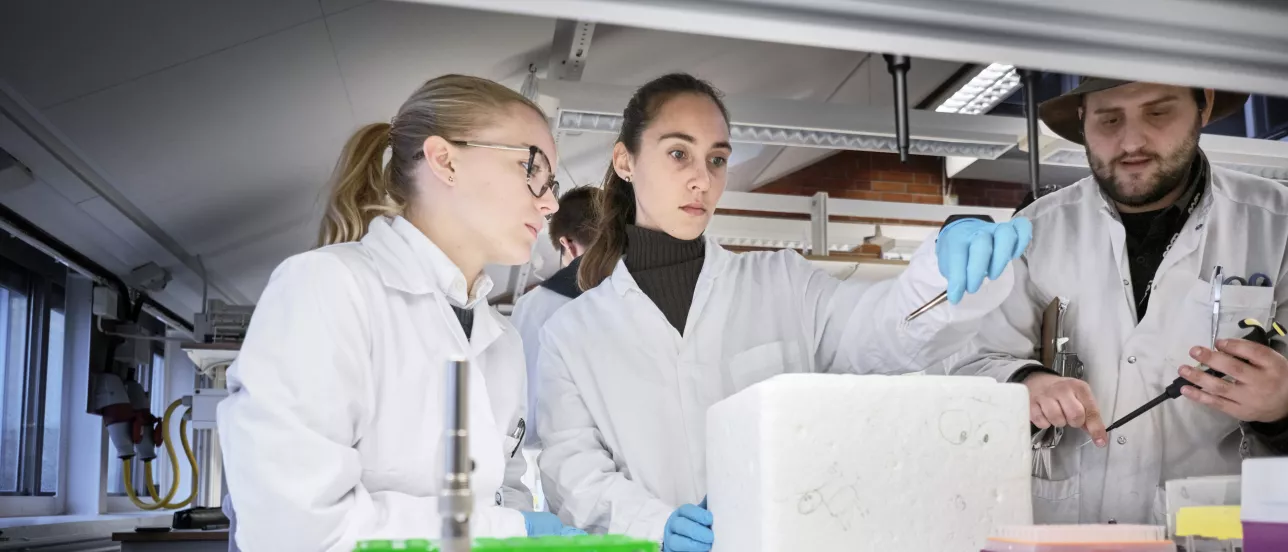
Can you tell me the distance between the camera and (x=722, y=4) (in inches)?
34.6

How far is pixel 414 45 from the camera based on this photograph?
3217 mm

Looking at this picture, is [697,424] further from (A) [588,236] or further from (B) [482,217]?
(A) [588,236]

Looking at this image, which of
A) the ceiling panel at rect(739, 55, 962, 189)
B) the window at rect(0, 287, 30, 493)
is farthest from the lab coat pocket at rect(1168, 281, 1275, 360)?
the window at rect(0, 287, 30, 493)

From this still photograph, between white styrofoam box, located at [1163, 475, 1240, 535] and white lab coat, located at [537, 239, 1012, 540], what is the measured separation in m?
0.35

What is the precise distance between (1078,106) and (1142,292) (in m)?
0.49

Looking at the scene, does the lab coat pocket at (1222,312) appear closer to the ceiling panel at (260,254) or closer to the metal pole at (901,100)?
the metal pole at (901,100)

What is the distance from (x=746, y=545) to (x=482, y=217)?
2.18 ft

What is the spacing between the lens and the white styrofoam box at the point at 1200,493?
1.21 metres

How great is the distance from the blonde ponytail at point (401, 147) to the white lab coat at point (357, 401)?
81 millimetres

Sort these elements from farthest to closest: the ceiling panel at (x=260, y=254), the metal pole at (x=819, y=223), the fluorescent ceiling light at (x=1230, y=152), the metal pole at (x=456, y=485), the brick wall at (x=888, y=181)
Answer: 1. the brick wall at (x=888, y=181)
2. the ceiling panel at (x=260, y=254)
3. the metal pole at (x=819, y=223)
4. the fluorescent ceiling light at (x=1230, y=152)
5. the metal pole at (x=456, y=485)

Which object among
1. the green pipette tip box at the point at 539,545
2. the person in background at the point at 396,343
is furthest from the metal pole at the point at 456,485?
the person in background at the point at 396,343

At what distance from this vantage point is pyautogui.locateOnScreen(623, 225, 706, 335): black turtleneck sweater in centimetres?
188

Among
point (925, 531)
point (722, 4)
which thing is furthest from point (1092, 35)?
point (925, 531)

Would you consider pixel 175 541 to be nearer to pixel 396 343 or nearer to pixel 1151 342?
pixel 396 343
